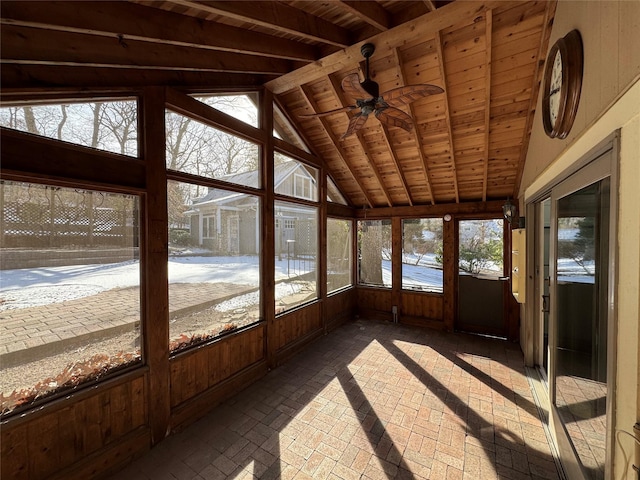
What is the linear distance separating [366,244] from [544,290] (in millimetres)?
3390

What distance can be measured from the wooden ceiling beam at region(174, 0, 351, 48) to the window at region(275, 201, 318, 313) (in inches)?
82.8

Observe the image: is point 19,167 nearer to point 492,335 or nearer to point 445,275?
point 445,275

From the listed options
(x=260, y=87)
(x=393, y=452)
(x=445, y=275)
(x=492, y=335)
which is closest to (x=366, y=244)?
(x=445, y=275)

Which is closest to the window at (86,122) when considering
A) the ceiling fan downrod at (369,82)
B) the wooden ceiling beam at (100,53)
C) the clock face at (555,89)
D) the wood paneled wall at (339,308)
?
the wooden ceiling beam at (100,53)

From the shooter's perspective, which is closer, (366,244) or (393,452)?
(393,452)

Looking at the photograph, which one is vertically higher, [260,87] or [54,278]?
[260,87]

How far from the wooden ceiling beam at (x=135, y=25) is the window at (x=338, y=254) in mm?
3297

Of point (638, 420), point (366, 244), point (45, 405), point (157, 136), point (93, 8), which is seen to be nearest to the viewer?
point (638, 420)

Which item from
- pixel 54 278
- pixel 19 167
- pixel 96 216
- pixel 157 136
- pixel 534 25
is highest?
pixel 534 25

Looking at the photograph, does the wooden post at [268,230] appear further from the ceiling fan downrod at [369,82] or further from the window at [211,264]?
the ceiling fan downrod at [369,82]

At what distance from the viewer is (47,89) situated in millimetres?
1912

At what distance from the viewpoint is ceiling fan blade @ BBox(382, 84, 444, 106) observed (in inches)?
83.1

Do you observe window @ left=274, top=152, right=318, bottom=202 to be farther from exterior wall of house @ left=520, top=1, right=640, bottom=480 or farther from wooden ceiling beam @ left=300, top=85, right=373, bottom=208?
exterior wall of house @ left=520, top=1, right=640, bottom=480

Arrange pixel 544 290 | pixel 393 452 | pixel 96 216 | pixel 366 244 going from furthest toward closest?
pixel 366 244 → pixel 544 290 → pixel 393 452 → pixel 96 216
